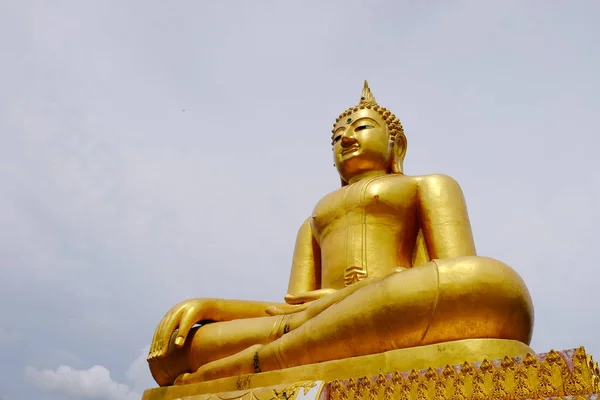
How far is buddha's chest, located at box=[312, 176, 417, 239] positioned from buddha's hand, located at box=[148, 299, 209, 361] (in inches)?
57.0

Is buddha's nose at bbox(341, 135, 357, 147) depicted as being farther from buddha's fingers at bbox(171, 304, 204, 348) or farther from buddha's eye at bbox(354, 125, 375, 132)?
buddha's fingers at bbox(171, 304, 204, 348)

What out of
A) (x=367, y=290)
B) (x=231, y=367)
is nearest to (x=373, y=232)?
(x=367, y=290)

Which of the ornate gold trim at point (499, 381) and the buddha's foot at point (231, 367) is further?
the buddha's foot at point (231, 367)

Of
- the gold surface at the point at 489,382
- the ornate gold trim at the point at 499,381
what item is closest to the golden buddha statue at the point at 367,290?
the gold surface at the point at 489,382

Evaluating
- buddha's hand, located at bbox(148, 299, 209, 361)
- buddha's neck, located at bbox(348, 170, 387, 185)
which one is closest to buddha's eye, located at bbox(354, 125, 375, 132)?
buddha's neck, located at bbox(348, 170, 387, 185)

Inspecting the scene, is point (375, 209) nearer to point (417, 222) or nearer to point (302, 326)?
point (417, 222)

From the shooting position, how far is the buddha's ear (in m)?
5.86

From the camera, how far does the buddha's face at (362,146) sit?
5680mm

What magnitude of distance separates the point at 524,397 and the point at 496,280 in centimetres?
89

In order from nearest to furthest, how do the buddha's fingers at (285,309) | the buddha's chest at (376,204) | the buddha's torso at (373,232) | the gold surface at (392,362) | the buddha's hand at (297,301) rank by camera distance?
1. the gold surface at (392,362)
2. the buddha's fingers at (285,309)
3. the buddha's hand at (297,301)
4. the buddha's torso at (373,232)
5. the buddha's chest at (376,204)

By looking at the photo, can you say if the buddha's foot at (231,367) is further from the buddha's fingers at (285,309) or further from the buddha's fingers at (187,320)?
the buddha's fingers at (285,309)

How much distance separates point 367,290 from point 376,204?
1.52m

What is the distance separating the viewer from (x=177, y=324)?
183 inches

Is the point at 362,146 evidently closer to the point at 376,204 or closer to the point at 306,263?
the point at 376,204
